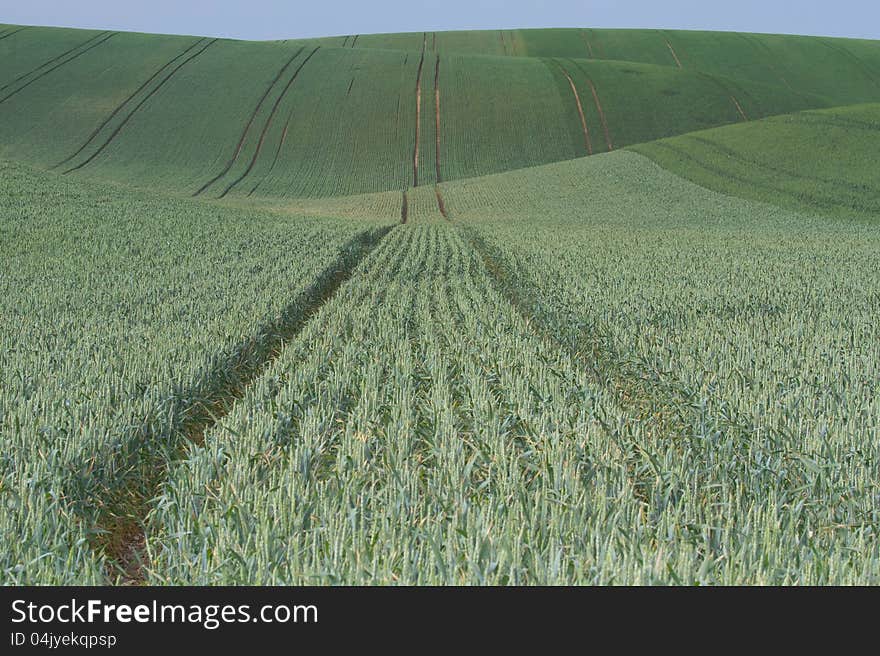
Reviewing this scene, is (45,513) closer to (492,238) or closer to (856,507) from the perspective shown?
(856,507)

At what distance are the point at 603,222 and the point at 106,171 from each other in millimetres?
33288

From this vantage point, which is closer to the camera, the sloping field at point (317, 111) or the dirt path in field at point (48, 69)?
the sloping field at point (317, 111)

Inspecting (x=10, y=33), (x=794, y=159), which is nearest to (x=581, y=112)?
(x=794, y=159)

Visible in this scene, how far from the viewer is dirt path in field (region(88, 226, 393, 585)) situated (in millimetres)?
4141

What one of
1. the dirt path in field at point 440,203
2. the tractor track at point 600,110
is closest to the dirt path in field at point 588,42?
the tractor track at point 600,110

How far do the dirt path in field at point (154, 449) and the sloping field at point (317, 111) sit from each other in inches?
1557

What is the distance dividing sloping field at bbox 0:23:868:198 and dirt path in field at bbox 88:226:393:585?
3954 centimetres

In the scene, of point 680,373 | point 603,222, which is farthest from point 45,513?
point 603,222

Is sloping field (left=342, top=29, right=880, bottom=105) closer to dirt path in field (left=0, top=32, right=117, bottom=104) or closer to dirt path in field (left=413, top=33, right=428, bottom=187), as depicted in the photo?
dirt path in field (left=413, top=33, right=428, bottom=187)

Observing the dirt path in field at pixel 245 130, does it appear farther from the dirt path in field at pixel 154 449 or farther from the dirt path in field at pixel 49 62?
the dirt path in field at pixel 154 449

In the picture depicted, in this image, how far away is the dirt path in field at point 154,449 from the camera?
4.14m

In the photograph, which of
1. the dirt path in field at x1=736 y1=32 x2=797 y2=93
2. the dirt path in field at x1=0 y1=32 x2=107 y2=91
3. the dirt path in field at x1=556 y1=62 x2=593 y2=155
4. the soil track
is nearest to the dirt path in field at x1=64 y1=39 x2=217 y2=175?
the dirt path in field at x1=0 y1=32 x2=107 y2=91

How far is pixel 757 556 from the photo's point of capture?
3215 mm

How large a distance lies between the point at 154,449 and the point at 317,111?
57747 millimetres
